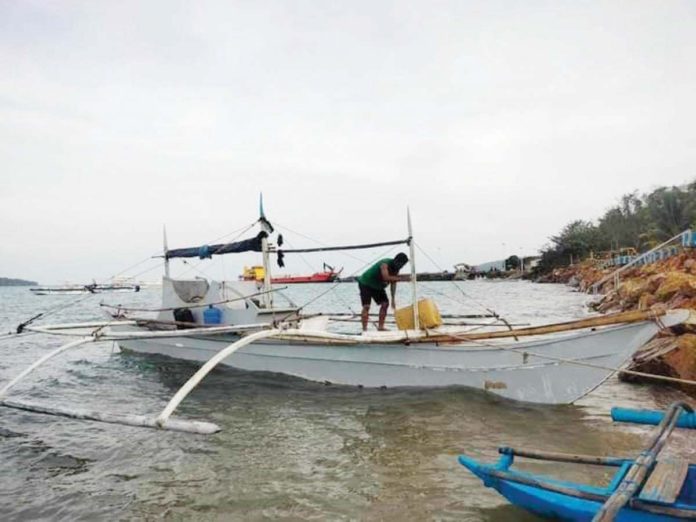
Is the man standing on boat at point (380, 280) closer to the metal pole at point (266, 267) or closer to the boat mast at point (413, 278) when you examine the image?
the boat mast at point (413, 278)

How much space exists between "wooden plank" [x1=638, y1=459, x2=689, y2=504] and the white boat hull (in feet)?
9.33

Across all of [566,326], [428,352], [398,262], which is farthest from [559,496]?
[398,262]

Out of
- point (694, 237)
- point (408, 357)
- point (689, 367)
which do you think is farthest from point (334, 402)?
point (694, 237)

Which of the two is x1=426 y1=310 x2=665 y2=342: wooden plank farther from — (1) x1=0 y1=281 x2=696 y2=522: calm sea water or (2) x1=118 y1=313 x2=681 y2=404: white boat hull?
(1) x1=0 y1=281 x2=696 y2=522: calm sea water

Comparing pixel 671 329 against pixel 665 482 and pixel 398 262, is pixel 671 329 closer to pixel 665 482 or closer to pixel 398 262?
pixel 398 262

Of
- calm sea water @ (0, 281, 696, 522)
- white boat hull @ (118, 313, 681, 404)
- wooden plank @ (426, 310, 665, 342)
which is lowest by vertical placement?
calm sea water @ (0, 281, 696, 522)

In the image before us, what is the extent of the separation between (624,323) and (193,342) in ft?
30.2

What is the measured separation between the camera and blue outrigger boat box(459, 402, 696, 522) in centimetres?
362

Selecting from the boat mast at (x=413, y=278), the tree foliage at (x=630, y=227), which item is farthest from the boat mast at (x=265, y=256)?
the tree foliage at (x=630, y=227)

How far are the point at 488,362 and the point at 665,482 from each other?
181 inches

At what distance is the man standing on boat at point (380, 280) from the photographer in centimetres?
1026

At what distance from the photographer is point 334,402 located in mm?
9141

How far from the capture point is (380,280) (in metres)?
10.6

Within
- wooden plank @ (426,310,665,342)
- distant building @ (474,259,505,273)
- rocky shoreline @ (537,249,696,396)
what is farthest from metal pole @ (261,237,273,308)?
distant building @ (474,259,505,273)
